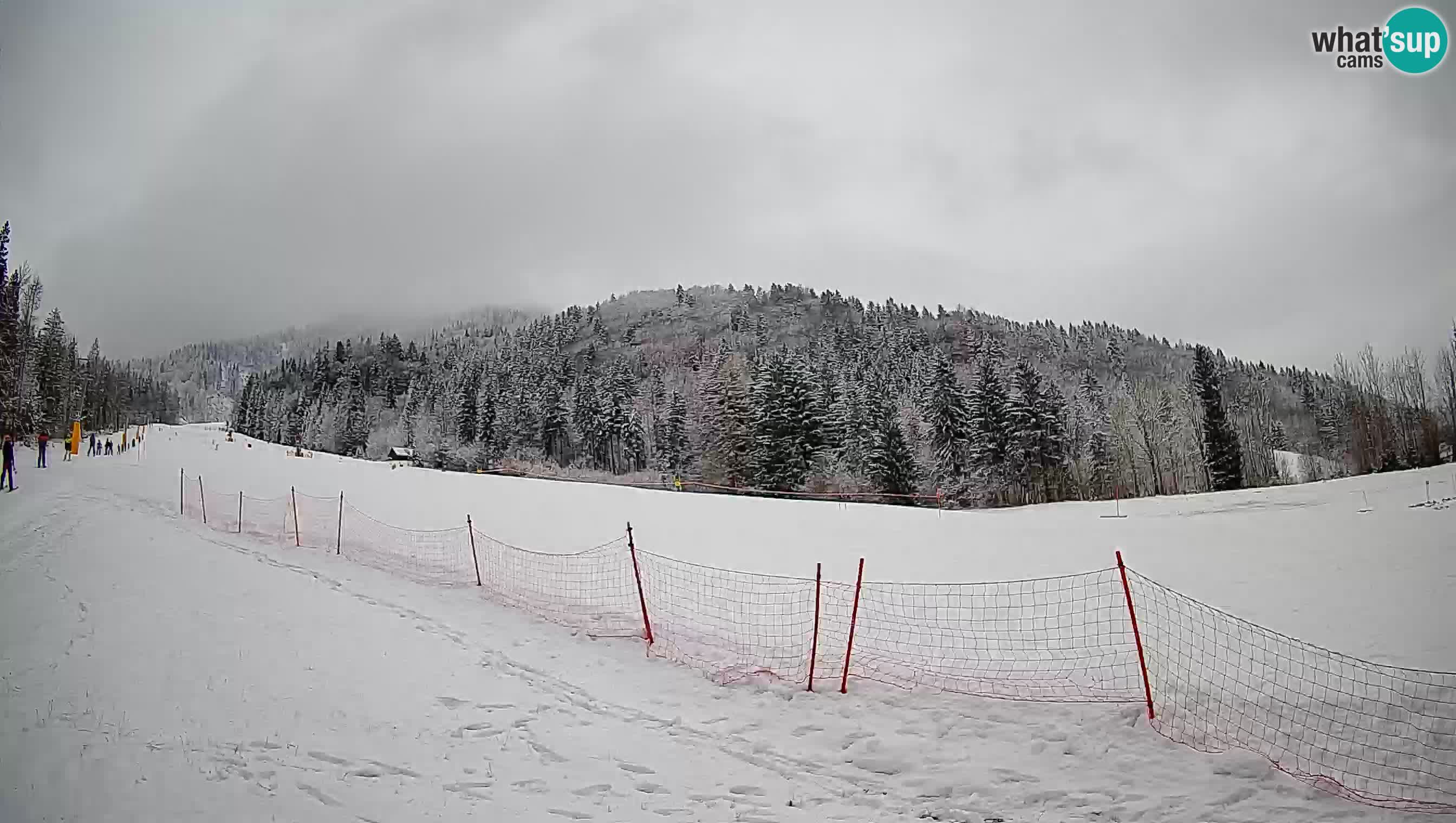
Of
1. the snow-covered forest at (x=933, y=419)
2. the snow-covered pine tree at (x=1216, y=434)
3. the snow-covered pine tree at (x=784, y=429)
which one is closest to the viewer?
the snow-covered forest at (x=933, y=419)

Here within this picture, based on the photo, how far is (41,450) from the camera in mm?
18828

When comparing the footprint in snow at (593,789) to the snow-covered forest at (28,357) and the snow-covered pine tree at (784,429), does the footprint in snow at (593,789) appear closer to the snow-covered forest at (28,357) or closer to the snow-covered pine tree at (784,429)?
the snow-covered forest at (28,357)

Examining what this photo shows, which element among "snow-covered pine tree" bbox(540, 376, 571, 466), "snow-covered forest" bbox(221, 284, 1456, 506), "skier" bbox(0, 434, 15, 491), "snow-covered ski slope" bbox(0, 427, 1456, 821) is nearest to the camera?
"snow-covered ski slope" bbox(0, 427, 1456, 821)

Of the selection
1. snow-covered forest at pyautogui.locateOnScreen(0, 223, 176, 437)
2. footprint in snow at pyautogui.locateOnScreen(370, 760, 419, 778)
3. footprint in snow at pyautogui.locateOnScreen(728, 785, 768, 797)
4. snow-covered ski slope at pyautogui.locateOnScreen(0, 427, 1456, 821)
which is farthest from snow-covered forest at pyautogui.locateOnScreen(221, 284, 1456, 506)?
snow-covered forest at pyautogui.locateOnScreen(0, 223, 176, 437)

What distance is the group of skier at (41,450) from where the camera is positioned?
18.6 ft

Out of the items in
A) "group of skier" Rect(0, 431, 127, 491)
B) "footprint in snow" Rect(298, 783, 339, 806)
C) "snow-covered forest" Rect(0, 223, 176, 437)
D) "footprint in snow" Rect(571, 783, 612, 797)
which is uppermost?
"snow-covered forest" Rect(0, 223, 176, 437)

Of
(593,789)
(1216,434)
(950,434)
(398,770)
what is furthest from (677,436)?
(593,789)

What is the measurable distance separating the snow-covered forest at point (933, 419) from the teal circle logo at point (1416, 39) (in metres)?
2.55

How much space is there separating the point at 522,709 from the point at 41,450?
22.0 meters

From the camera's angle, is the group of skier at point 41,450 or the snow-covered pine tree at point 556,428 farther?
the snow-covered pine tree at point 556,428

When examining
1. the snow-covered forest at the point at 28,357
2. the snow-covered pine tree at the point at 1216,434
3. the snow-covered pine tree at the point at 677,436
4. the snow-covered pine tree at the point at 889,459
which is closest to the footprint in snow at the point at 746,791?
the snow-covered forest at the point at 28,357

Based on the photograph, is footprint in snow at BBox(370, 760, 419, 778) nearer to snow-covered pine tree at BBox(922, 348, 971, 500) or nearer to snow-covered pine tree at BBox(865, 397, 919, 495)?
snow-covered pine tree at BBox(865, 397, 919, 495)

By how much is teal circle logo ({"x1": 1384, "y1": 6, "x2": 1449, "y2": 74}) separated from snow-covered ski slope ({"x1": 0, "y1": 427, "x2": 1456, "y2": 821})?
16.7 ft

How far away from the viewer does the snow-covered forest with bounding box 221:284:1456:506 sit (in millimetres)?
29792
